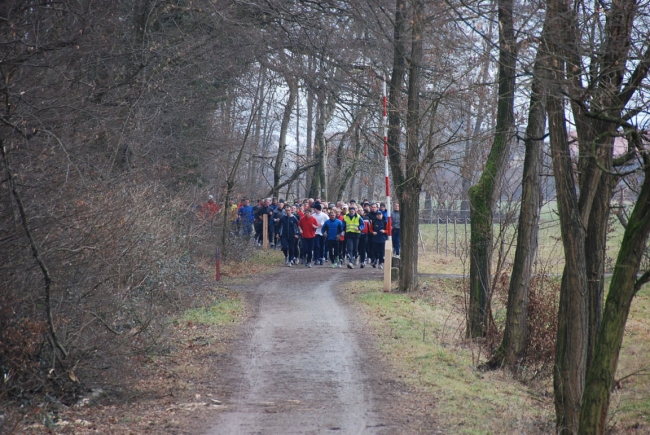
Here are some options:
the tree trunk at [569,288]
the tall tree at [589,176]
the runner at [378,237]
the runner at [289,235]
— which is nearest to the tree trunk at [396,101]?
the runner at [378,237]

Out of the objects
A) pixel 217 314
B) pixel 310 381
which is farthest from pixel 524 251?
pixel 217 314

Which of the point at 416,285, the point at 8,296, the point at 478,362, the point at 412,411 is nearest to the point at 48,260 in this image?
the point at 8,296

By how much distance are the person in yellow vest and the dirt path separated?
8.11 metres

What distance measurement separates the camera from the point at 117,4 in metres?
11.3

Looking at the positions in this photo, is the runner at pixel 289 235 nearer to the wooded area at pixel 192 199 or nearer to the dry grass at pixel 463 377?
the dry grass at pixel 463 377

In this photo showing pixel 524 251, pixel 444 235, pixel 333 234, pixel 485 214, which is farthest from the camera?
pixel 444 235

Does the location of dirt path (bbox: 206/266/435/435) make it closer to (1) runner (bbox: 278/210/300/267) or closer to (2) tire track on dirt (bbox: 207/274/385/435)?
(2) tire track on dirt (bbox: 207/274/385/435)

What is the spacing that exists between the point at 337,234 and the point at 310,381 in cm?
1486

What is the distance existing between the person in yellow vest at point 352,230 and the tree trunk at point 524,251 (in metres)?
12.1

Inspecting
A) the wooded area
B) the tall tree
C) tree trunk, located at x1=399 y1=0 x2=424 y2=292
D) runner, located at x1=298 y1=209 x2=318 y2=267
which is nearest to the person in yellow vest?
runner, located at x1=298 y1=209 x2=318 y2=267

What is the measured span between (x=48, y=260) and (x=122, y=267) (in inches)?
76.6

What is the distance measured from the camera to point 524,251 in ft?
37.1

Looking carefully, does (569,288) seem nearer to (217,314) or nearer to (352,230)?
(217,314)

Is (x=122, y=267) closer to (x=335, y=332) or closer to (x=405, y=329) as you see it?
(x=335, y=332)
